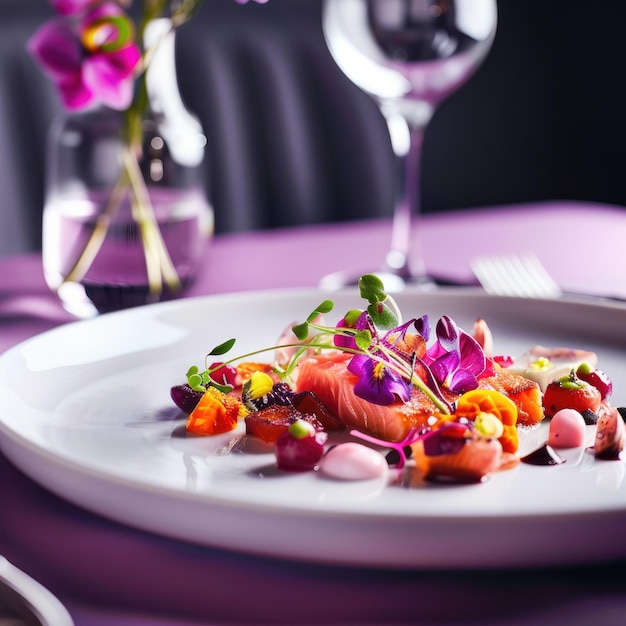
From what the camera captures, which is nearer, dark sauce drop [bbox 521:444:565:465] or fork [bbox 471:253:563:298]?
dark sauce drop [bbox 521:444:565:465]

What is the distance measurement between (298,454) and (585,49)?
3704 millimetres

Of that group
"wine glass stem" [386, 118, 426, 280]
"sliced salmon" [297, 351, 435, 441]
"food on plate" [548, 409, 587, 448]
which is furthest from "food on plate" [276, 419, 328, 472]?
"wine glass stem" [386, 118, 426, 280]

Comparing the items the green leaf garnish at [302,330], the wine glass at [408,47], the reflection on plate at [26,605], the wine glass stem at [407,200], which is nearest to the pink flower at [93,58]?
the wine glass at [408,47]

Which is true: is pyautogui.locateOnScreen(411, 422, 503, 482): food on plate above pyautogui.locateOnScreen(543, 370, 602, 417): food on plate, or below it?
above

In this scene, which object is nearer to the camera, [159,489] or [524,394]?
[159,489]

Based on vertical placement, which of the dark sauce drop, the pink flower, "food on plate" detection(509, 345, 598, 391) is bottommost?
"food on plate" detection(509, 345, 598, 391)

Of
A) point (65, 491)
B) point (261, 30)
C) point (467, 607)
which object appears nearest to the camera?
point (467, 607)

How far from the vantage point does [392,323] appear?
101cm

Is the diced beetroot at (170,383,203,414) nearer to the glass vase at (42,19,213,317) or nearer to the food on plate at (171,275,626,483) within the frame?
the food on plate at (171,275,626,483)

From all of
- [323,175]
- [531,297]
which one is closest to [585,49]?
[323,175]

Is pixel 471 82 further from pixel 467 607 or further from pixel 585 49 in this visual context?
pixel 467 607

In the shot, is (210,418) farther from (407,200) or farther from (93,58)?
(407,200)

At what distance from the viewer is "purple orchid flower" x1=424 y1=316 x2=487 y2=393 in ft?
3.19

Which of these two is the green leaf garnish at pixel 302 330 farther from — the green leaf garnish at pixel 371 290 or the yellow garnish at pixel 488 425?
the yellow garnish at pixel 488 425
